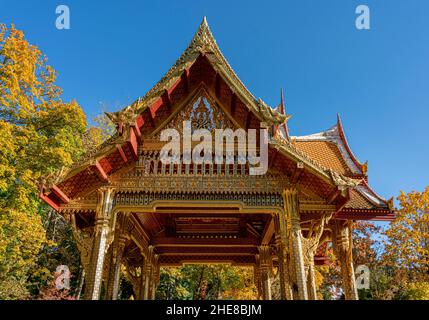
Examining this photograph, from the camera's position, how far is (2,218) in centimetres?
1695

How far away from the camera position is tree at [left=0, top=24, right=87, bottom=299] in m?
17.5

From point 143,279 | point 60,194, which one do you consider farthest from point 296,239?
point 143,279

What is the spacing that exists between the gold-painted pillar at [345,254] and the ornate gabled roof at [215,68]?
3.54 m

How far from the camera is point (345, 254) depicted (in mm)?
8859

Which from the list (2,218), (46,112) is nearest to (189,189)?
(2,218)

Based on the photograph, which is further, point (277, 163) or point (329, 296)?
point (329, 296)

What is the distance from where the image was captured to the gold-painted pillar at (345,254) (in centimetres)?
850

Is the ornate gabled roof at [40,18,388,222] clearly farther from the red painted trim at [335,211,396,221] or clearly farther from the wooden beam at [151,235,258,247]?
the wooden beam at [151,235,258,247]

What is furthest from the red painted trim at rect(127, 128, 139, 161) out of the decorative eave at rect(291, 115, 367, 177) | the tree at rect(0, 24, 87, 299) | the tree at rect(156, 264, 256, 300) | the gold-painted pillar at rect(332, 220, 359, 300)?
the tree at rect(156, 264, 256, 300)

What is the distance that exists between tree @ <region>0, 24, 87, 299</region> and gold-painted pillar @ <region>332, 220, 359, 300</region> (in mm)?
13951

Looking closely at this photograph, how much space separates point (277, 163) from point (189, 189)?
2220 millimetres

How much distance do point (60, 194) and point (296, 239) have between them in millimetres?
5399
